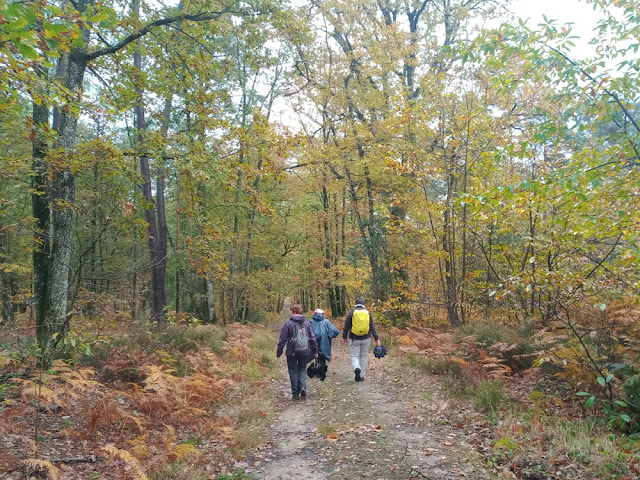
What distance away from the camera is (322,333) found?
30.4 ft

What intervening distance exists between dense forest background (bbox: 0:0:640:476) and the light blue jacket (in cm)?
270

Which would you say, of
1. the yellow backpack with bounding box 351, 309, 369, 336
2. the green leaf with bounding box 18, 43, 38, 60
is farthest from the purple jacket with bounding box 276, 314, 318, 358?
the green leaf with bounding box 18, 43, 38, 60

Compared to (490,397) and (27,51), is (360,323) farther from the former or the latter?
(27,51)

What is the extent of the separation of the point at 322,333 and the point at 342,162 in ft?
33.7

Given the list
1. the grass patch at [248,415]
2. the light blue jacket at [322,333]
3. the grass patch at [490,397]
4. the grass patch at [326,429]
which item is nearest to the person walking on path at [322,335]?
the light blue jacket at [322,333]

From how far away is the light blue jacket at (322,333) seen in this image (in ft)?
30.3

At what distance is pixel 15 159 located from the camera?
6656 millimetres

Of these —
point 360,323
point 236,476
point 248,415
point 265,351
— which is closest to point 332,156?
point 265,351

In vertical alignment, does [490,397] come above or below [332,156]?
below

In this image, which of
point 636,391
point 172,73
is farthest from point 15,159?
point 636,391

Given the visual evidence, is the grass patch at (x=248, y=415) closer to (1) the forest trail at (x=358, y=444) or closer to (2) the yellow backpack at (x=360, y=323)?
(1) the forest trail at (x=358, y=444)

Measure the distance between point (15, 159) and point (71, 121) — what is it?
1409 mm

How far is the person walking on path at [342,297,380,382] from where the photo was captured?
30.0 ft

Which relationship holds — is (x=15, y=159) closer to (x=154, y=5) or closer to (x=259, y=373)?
(x=154, y=5)
